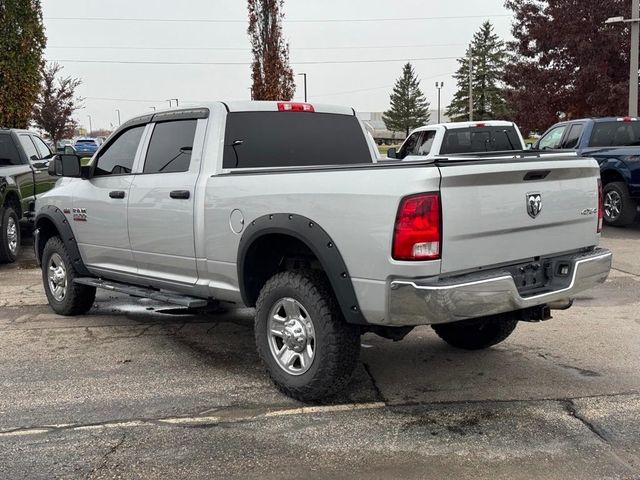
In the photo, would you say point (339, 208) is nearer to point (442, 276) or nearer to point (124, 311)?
point (442, 276)

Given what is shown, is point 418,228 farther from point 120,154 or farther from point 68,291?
point 68,291

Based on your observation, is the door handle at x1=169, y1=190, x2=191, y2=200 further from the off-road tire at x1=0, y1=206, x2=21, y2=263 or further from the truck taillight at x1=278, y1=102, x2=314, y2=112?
the off-road tire at x1=0, y1=206, x2=21, y2=263

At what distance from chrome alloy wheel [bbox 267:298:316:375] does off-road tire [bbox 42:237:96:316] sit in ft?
9.63

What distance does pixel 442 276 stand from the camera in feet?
12.0

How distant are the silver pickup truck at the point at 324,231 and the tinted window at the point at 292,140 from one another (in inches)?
0.5

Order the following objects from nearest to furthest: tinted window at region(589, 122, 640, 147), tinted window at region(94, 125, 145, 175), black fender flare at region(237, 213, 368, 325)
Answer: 1. black fender flare at region(237, 213, 368, 325)
2. tinted window at region(94, 125, 145, 175)
3. tinted window at region(589, 122, 640, 147)

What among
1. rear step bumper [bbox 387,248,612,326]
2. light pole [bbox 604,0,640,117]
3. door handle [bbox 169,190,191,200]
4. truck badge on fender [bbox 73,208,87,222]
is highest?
light pole [bbox 604,0,640,117]

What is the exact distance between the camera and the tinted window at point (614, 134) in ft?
40.9

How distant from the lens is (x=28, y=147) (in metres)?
11.4

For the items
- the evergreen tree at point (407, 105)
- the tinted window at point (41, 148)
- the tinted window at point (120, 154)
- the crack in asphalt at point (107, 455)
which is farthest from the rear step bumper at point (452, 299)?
the evergreen tree at point (407, 105)

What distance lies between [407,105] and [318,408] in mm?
89099

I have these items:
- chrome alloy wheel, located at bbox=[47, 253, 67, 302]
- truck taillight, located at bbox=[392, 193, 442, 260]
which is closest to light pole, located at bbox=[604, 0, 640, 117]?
chrome alloy wheel, located at bbox=[47, 253, 67, 302]

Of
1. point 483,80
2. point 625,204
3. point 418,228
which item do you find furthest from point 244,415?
point 483,80

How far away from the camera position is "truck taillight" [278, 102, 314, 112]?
5.41m
